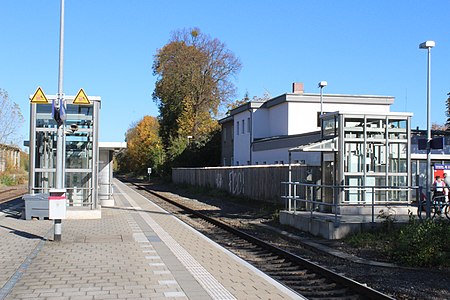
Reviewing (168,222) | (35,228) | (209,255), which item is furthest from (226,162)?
(209,255)

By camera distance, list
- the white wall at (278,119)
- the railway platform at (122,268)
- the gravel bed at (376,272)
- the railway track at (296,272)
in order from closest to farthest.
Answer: the railway platform at (122,268) → the gravel bed at (376,272) → the railway track at (296,272) → the white wall at (278,119)

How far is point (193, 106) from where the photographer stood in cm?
6631

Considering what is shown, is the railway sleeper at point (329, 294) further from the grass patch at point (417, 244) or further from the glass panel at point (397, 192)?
the glass panel at point (397, 192)

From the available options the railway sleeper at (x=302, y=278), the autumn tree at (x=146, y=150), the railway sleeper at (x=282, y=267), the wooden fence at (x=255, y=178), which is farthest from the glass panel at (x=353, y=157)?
the autumn tree at (x=146, y=150)

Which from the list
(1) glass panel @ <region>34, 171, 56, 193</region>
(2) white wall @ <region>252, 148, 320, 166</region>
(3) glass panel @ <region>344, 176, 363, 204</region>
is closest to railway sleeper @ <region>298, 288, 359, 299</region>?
(3) glass panel @ <region>344, 176, 363, 204</region>

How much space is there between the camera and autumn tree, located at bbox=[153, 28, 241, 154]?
64875 millimetres

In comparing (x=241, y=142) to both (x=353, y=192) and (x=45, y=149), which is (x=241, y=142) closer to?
(x=45, y=149)

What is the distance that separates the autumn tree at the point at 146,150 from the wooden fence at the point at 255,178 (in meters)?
29.5

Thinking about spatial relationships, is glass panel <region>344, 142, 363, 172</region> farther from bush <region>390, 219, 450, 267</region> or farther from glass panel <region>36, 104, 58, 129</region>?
glass panel <region>36, 104, 58, 129</region>

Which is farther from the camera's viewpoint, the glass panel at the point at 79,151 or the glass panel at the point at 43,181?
the glass panel at the point at 79,151

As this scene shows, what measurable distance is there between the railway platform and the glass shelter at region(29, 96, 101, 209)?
11.0 feet

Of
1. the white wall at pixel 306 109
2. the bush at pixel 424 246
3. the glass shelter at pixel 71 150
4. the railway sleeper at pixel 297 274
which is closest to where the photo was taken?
the railway sleeper at pixel 297 274

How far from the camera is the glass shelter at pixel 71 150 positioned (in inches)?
747

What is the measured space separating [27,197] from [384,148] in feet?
36.8
